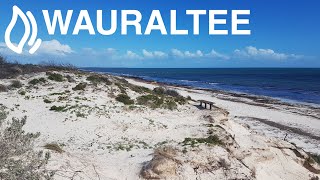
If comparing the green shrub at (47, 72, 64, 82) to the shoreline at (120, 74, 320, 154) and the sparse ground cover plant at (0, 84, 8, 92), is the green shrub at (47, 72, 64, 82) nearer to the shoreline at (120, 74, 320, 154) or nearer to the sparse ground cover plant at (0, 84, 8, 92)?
the sparse ground cover plant at (0, 84, 8, 92)

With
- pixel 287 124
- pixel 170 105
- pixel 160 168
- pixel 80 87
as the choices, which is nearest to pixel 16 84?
pixel 80 87

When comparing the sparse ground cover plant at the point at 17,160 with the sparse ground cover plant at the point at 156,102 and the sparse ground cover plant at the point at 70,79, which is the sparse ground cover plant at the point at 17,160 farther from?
the sparse ground cover plant at the point at 70,79

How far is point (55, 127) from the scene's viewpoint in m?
17.2

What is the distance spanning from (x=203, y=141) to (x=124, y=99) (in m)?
8.80

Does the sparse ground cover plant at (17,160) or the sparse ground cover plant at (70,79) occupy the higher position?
the sparse ground cover plant at (70,79)

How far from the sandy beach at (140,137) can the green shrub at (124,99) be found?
0.18 feet

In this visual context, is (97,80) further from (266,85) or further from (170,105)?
(266,85)

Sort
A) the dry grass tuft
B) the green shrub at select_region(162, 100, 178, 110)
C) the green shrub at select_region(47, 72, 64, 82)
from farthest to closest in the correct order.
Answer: the green shrub at select_region(47, 72, 64, 82) < the green shrub at select_region(162, 100, 178, 110) < the dry grass tuft

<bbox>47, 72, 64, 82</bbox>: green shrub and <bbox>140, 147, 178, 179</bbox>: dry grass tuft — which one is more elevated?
<bbox>47, 72, 64, 82</bbox>: green shrub

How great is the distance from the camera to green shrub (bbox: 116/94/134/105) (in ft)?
71.0

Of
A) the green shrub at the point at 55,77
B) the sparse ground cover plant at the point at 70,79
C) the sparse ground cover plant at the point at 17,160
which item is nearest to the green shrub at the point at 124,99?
the sparse ground cover plant at the point at 70,79

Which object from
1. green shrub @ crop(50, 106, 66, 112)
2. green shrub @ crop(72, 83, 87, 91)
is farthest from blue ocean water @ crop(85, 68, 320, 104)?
green shrub @ crop(50, 106, 66, 112)

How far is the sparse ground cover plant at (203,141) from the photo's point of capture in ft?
45.9

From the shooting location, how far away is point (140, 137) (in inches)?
632
